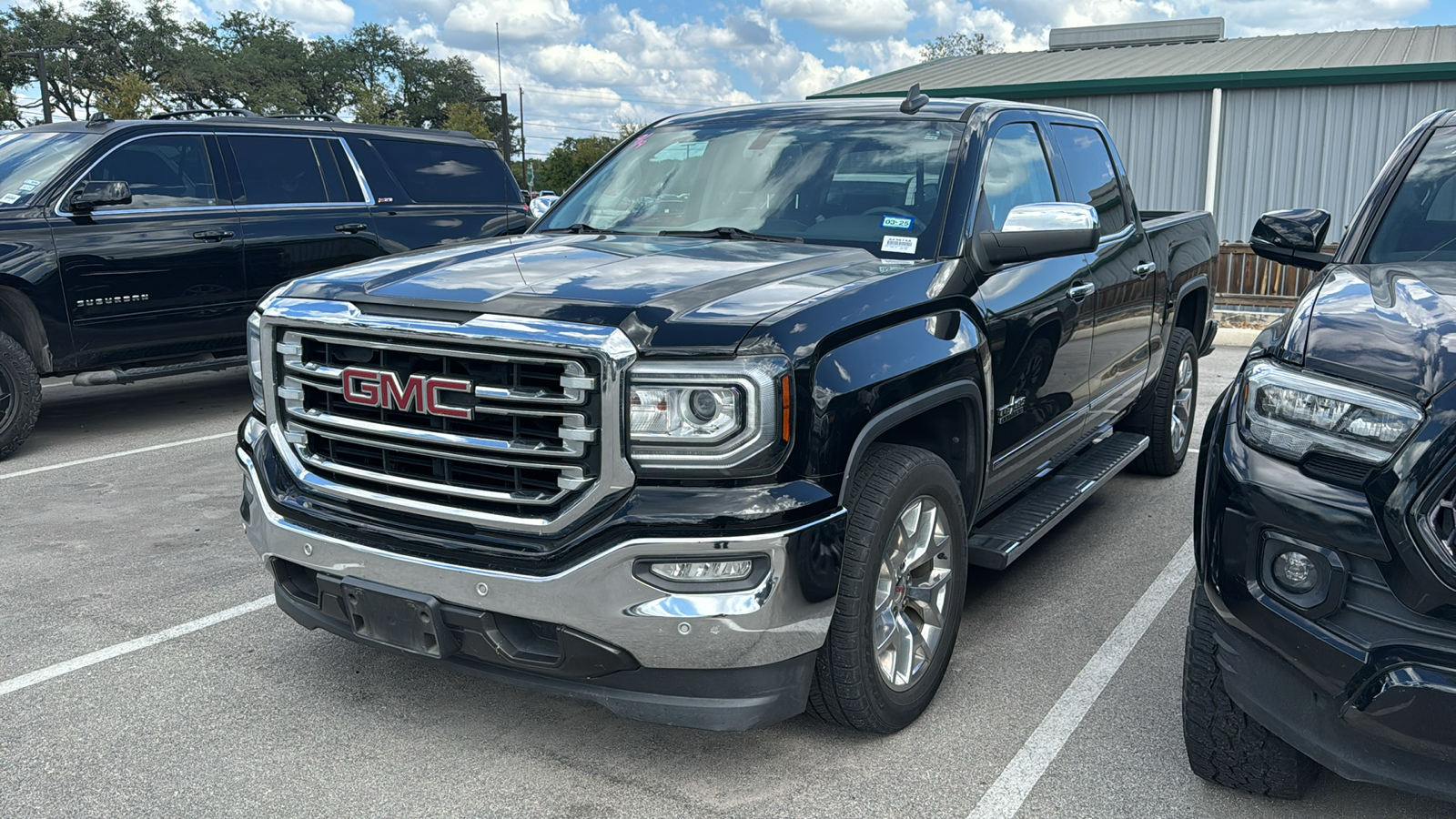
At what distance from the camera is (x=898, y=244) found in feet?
12.1

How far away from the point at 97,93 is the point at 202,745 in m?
55.4

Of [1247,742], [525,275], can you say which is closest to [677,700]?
[525,275]

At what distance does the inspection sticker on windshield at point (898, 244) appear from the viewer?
3645mm

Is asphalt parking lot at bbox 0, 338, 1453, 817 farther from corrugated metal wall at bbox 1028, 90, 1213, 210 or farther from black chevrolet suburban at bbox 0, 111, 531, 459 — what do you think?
corrugated metal wall at bbox 1028, 90, 1213, 210

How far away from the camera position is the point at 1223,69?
59.3 ft

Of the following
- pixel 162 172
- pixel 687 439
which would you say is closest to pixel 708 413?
pixel 687 439

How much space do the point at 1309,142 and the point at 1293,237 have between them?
15.5m

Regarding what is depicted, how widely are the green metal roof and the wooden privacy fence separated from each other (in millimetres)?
4347

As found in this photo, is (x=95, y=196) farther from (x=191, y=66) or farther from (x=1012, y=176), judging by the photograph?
(x=191, y=66)

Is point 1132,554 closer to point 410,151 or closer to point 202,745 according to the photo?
point 202,745

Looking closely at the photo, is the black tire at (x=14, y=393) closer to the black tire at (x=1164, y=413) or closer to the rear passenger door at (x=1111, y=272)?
the rear passenger door at (x=1111, y=272)

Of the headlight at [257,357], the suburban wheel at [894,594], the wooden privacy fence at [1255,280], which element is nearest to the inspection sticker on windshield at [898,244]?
the suburban wheel at [894,594]

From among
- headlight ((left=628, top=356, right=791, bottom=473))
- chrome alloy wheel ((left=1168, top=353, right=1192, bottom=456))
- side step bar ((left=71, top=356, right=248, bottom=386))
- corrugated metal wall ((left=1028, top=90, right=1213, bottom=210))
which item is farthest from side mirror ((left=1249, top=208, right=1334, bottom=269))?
corrugated metal wall ((left=1028, top=90, right=1213, bottom=210))

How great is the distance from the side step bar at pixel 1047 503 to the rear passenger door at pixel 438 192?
16.8 feet
